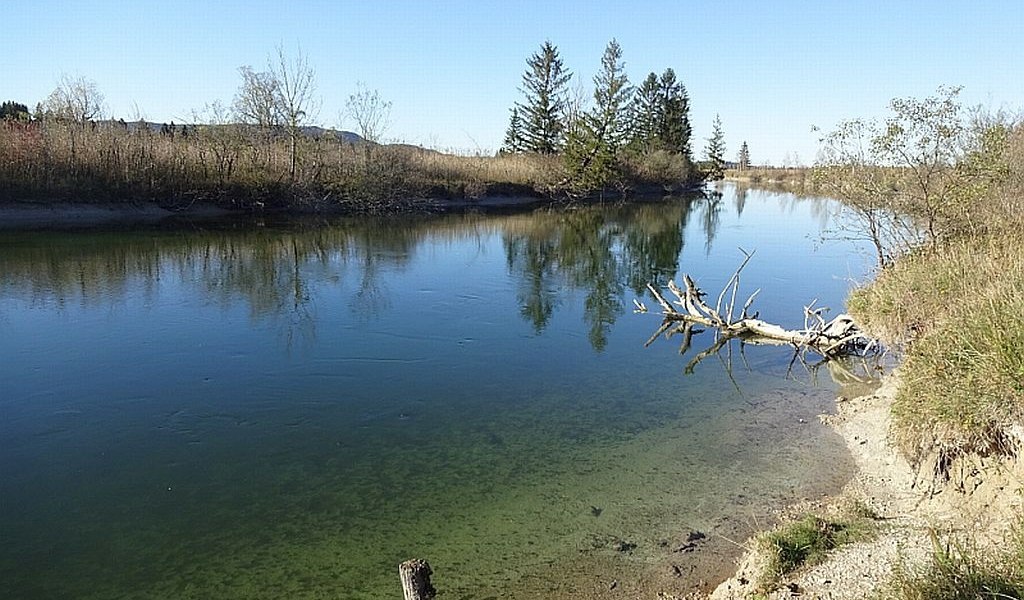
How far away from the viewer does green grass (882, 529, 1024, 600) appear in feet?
8.40

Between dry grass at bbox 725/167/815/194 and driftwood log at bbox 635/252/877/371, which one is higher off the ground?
dry grass at bbox 725/167/815/194

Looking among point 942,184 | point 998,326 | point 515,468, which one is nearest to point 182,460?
point 515,468

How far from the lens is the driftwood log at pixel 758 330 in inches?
360

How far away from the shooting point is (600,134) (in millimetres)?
40562

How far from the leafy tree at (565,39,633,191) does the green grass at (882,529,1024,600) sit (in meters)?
38.2

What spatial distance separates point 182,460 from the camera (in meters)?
5.51

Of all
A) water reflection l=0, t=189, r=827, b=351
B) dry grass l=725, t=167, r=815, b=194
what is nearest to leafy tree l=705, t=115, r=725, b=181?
dry grass l=725, t=167, r=815, b=194

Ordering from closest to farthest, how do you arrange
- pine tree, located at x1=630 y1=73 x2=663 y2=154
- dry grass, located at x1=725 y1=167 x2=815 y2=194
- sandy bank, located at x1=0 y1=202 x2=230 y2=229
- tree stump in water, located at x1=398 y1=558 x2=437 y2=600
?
tree stump in water, located at x1=398 y1=558 x2=437 y2=600, sandy bank, located at x1=0 y1=202 x2=230 y2=229, pine tree, located at x1=630 y1=73 x2=663 y2=154, dry grass, located at x1=725 y1=167 x2=815 y2=194

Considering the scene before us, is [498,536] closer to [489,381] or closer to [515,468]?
[515,468]

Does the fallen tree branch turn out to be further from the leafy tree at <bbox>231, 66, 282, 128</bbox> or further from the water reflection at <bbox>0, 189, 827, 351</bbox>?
the leafy tree at <bbox>231, 66, 282, 128</bbox>

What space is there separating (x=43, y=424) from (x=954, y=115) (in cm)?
1153

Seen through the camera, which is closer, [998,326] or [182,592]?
[182,592]

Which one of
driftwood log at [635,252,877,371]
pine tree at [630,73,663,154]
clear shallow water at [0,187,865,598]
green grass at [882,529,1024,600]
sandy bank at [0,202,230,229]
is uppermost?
pine tree at [630,73,663,154]

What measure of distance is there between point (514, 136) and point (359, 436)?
41.6 meters
